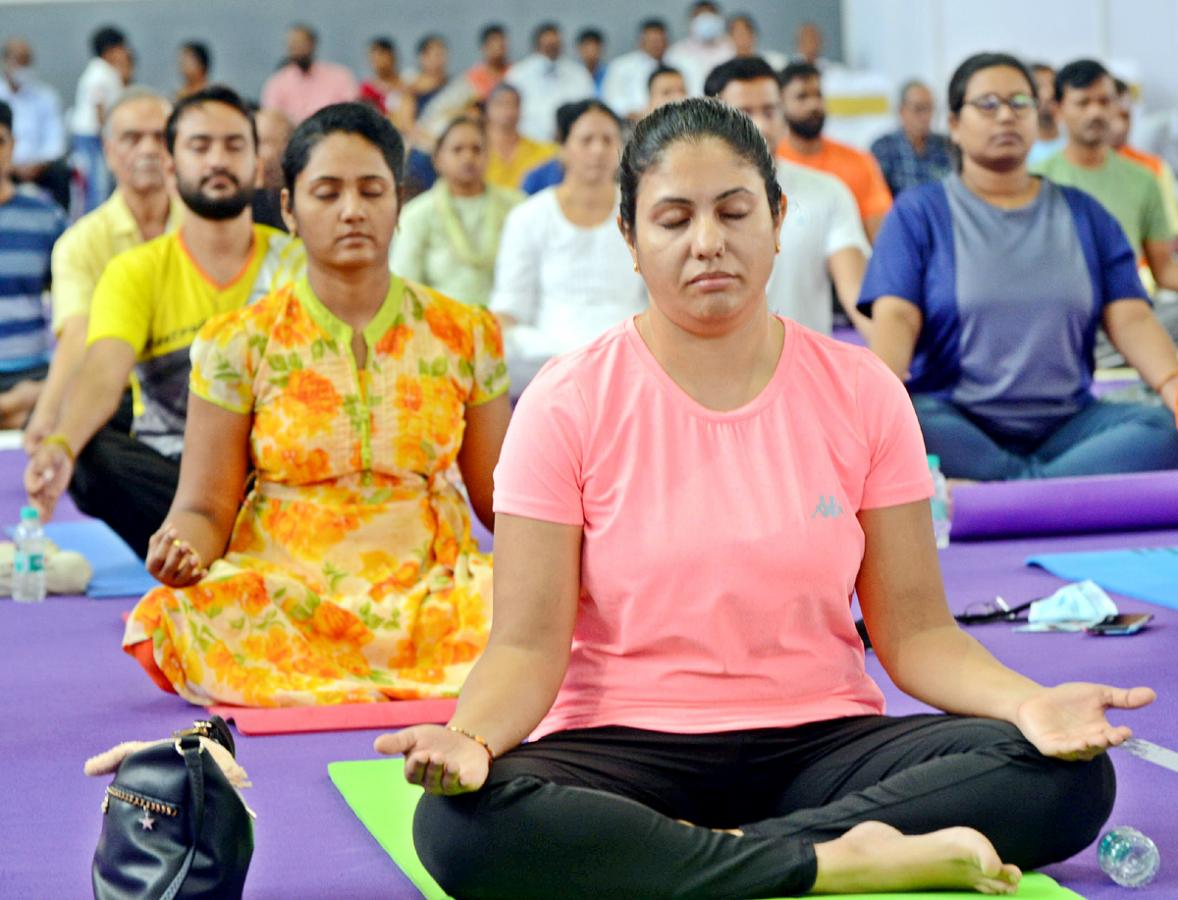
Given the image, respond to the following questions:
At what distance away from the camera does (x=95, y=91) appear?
504 inches

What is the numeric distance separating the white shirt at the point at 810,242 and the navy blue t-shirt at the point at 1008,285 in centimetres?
97

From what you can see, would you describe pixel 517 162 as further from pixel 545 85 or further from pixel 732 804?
pixel 732 804

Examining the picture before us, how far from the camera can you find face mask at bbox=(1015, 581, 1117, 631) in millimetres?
3502

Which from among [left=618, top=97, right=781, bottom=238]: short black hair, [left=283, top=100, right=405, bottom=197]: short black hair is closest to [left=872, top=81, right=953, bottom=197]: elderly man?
[left=283, top=100, right=405, bottom=197]: short black hair

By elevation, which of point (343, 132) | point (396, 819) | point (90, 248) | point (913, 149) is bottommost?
point (396, 819)

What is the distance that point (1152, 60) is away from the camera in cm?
1335

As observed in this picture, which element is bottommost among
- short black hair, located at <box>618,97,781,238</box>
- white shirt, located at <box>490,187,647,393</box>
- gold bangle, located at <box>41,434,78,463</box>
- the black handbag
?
the black handbag

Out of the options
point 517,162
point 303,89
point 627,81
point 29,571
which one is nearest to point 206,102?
point 29,571

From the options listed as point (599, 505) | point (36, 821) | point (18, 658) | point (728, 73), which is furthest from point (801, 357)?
point (728, 73)

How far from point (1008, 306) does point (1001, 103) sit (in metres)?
0.46

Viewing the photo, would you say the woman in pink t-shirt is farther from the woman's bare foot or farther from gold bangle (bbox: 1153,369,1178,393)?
gold bangle (bbox: 1153,369,1178,393)

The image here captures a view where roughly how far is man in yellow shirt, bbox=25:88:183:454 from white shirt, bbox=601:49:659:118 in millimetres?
8181

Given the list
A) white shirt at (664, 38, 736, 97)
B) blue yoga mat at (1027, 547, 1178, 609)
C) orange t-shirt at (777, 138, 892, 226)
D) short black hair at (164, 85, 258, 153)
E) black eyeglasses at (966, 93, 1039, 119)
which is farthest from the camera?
white shirt at (664, 38, 736, 97)

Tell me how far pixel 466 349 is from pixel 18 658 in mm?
1003
